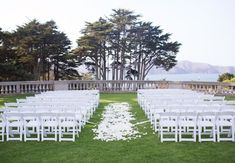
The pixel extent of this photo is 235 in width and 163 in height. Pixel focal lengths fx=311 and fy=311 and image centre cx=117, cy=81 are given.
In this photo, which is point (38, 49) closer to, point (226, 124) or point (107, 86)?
point (107, 86)

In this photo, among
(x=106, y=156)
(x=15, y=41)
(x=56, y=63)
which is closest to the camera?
(x=106, y=156)

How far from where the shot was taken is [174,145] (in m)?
8.48

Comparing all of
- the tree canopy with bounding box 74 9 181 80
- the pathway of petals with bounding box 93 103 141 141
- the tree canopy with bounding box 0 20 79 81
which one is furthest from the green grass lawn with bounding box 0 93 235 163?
the tree canopy with bounding box 74 9 181 80

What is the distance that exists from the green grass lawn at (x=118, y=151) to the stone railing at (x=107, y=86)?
1643cm

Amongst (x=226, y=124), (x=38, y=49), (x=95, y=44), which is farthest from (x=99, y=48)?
(x=226, y=124)

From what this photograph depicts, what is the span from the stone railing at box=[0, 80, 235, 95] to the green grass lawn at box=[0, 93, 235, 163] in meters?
16.4

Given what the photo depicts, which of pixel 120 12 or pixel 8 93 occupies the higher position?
pixel 120 12

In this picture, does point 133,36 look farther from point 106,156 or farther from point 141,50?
point 106,156

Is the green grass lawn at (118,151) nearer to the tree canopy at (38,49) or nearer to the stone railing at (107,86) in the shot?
the stone railing at (107,86)

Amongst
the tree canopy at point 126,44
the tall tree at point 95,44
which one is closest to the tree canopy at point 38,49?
the tall tree at point 95,44

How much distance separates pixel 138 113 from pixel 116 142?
608 cm

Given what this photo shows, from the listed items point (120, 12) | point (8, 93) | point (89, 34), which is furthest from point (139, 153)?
point (120, 12)

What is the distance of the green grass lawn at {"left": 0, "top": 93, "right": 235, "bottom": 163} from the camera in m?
7.26

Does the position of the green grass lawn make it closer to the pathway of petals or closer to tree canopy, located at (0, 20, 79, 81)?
the pathway of petals
